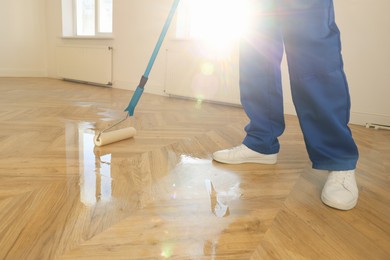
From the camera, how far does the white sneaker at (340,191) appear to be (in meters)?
0.76

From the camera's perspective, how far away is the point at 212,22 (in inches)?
106

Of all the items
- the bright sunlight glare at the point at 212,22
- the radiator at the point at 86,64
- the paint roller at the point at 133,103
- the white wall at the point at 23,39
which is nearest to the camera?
the paint roller at the point at 133,103

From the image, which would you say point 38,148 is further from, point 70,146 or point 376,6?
point 376,6

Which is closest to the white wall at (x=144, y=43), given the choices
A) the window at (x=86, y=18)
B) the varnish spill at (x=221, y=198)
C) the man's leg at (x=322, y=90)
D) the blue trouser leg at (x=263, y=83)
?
the window at (x=86, y=18)

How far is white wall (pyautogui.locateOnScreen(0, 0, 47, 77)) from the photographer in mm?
3875

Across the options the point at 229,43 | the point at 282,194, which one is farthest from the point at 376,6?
the point at 282,194

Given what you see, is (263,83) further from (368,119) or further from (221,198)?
(368,119)

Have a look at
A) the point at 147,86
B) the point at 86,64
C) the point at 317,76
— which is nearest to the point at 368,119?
the point at 317,76

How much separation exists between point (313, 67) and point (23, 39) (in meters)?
4.36

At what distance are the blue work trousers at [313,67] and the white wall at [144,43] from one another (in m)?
1.32

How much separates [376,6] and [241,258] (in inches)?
78.2

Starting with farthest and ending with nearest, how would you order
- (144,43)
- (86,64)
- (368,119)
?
1. (86,64)
2. (144,43)
3. (368,119)

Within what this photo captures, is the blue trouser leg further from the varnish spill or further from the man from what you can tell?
the varnish spill

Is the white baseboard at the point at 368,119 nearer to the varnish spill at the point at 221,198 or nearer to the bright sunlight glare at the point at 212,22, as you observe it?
the bright sunlight glare at the point at 212,22
